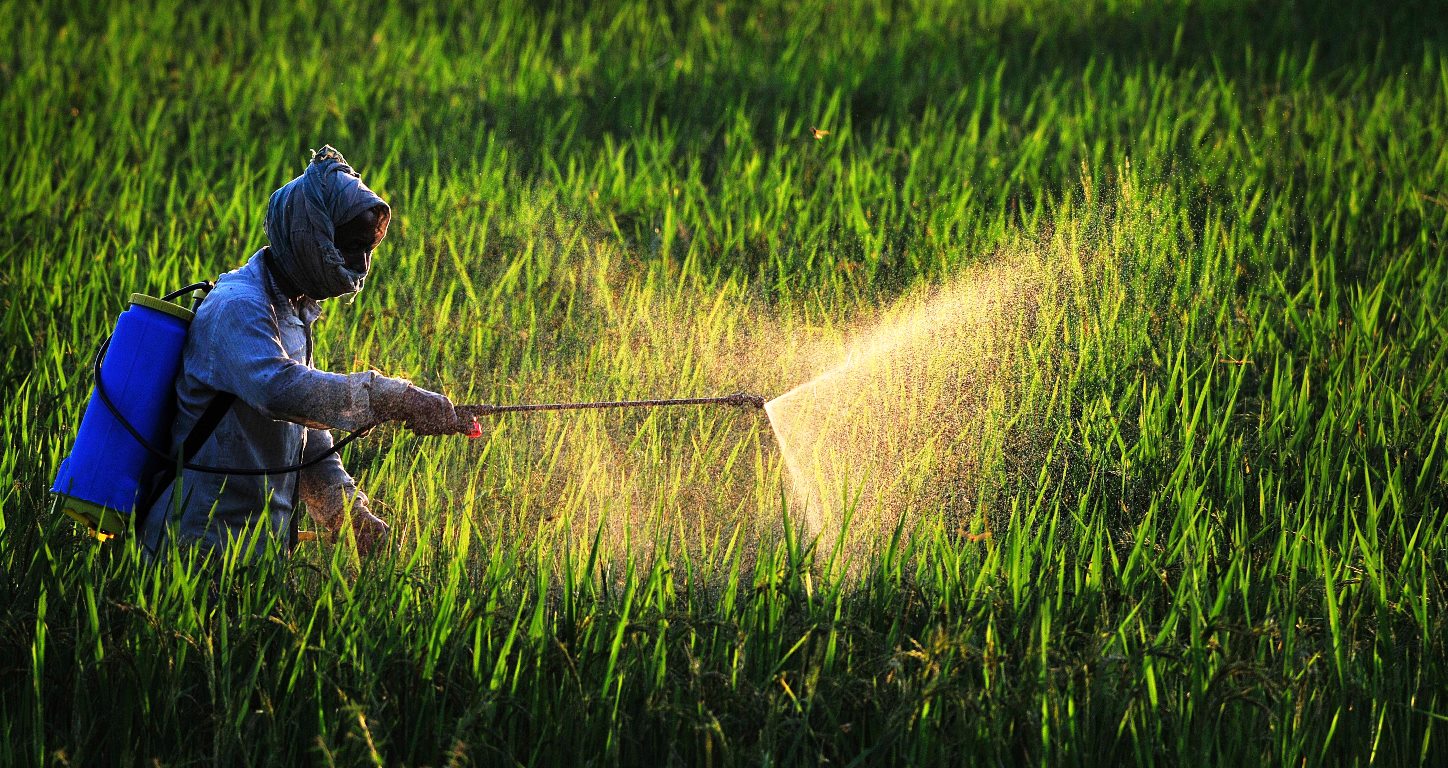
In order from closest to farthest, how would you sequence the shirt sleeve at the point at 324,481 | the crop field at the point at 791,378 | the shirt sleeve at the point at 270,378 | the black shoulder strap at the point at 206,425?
the crop field at the point at 791,378, the shirt sleeve at the point at 270,378, the black shoulder strap at the point at 206,425, the shirt sleeve at the point at 324,481

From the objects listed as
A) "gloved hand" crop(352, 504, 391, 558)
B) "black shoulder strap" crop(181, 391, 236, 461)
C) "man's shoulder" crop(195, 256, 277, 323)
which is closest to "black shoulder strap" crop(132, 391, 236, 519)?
"black shoulder strap" crop(181, 391, 236, 461)

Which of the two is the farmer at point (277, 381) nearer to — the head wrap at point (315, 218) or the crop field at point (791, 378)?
the head wrap at point (315, 218)

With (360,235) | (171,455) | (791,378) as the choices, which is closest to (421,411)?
(360,235)

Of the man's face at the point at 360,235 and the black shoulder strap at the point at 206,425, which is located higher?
the man's face at the point at 360,235

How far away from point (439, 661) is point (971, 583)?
1.08m

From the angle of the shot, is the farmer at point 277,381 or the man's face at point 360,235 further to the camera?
the man's face at point 360,235

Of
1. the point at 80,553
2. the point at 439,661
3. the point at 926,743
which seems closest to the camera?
the point at 926,743

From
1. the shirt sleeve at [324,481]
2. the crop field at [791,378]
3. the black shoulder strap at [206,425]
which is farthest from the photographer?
the shirt sleeve at [324,481]

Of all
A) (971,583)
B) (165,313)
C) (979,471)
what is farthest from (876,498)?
(165,313)

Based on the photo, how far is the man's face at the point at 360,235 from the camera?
290 centimetres

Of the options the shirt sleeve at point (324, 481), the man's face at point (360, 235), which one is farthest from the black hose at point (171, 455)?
the man's face at point (360, 235)

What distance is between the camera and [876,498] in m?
3.60

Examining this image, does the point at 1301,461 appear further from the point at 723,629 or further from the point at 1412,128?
the point at 1412,128

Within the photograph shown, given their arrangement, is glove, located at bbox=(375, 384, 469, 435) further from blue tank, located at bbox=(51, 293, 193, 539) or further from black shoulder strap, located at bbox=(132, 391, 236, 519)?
blue tank, located at bbox=(51, 293, 193, 539)
